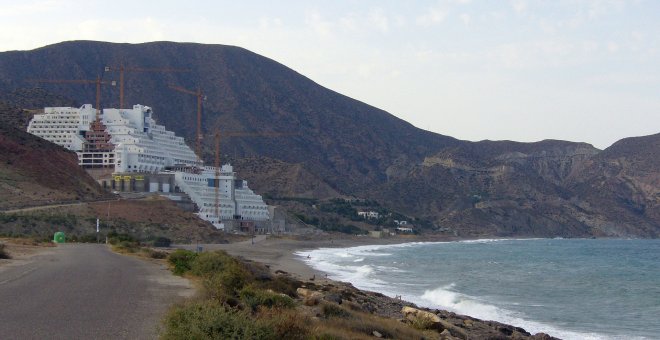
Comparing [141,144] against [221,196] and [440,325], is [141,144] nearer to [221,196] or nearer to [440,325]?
[221,196]

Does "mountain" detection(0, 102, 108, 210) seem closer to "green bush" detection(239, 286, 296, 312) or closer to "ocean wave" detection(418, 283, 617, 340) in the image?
"ocean wave" detection(418, 283, 617, 340)

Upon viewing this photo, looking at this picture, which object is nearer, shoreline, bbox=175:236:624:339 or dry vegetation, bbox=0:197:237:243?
shoreline, bbox=175:236:624:339

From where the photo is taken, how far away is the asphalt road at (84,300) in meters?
12.8

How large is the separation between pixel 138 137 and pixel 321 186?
5219 cm

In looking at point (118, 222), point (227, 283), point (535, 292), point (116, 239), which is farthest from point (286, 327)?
point (118, 222)

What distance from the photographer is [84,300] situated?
649 inches

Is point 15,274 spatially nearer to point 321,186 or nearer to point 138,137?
point 138,137

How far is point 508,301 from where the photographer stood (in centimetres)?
3309

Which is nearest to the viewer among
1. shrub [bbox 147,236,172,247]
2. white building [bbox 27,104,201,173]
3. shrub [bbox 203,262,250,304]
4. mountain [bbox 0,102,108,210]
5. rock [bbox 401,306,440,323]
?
shrub [bbox 203,262,250,304]

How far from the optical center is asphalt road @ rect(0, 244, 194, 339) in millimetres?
12766

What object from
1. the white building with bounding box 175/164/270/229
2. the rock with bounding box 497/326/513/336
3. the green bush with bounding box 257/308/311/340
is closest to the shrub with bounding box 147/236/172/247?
the white building with bounding box 175/164/270/229

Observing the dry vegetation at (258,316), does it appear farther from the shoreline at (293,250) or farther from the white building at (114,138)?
the white building at (114,138)

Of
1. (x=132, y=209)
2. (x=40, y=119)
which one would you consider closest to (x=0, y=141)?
(x=132, y=209)

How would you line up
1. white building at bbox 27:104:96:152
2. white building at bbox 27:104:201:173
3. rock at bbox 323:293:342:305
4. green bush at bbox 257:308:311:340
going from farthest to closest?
white building at bbox 27:104:96:152, white building at bbox 27:104:201:173, rock at bbox 323:293:342:305, green bush at bbox 257:308:311:340
